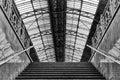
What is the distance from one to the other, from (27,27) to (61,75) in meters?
16.4

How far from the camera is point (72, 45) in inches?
1330

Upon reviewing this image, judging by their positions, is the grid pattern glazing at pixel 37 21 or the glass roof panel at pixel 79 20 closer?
the grid pattern glazing at pixel 37 21

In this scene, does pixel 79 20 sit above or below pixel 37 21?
below

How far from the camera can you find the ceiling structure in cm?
2116

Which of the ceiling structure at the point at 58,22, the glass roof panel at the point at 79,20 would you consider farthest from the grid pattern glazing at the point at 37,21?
the glass roof panel at the point at 79,20

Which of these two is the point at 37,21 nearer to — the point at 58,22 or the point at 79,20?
the point at 58,22

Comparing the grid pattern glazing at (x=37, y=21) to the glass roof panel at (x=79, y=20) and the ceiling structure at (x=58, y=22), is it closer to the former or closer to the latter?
the ceiling structure at (x=58, y=22)

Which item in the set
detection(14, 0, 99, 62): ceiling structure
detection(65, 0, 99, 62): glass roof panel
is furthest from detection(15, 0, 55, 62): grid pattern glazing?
detection(65, 0, 99, 62): glass roof panel

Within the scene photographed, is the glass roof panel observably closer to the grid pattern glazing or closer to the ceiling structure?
the ceiling structure

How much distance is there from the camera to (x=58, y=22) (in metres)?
24.3

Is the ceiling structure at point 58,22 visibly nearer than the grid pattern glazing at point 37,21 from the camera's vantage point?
No

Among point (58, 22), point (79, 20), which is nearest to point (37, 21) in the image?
point (58, 22)

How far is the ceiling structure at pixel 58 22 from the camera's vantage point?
21.2 m

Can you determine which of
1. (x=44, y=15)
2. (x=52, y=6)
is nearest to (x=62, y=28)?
(x=44, y=15)
